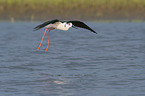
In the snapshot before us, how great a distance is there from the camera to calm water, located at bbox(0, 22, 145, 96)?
1061 centimetres

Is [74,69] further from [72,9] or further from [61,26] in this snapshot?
[72,9]

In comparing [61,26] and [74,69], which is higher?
[61,26]

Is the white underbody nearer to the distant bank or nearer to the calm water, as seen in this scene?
the calm water

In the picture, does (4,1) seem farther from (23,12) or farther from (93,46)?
(93,46)

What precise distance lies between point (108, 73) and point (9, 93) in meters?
3.63

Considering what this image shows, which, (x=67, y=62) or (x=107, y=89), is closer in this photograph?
(x=107, y=89)

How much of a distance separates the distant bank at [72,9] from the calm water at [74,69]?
42.3 feet

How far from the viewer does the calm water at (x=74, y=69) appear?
10.6m

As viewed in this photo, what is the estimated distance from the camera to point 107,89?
10.6 meters

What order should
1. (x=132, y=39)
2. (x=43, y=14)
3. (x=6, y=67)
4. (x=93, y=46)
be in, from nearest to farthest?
(x=6, y=67) < (x=93, y=46) < (x=132, y=39) < (x=43, y=14)

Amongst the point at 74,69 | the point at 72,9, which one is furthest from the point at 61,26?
the point at 72,9

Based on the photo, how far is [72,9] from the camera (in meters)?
36.3

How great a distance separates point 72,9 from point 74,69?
22891 mm

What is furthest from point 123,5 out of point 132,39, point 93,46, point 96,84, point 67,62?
point 96,84
